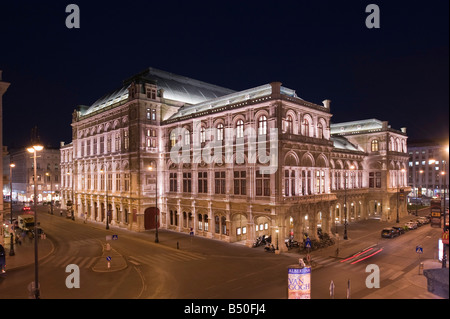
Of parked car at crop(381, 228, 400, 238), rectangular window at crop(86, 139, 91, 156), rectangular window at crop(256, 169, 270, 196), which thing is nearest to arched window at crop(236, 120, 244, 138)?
rectangular window at crop(256, 169, 270, 196)

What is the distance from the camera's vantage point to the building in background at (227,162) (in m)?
38.3

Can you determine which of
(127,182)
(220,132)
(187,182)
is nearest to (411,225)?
(220,132)

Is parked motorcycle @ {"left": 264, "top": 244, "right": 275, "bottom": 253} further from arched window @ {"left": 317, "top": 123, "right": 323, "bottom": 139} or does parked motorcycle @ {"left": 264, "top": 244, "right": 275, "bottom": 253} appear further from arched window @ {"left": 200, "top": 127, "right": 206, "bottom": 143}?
arched window @ {"left": 200, "top": 127, "right": 206, "bottom": 143}

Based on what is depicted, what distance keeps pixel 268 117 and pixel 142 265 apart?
21.3 meters

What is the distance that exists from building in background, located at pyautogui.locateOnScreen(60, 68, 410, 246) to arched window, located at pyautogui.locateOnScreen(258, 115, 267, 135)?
122 millimetres

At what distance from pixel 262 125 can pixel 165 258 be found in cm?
1889

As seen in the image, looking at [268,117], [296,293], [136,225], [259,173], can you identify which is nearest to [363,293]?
[296,293]

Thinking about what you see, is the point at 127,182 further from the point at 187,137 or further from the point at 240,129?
the point at 240,129

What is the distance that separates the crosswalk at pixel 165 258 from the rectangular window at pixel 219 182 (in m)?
10.8

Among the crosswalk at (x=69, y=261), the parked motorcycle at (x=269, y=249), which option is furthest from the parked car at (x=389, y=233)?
the crosswalk at (x=69, y=261)

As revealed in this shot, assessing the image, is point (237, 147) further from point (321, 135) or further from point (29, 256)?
point (29, 256)

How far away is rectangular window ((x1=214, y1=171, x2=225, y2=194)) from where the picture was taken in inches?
1697

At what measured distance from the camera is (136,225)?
51.5 m

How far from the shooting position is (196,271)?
92.1 ft
